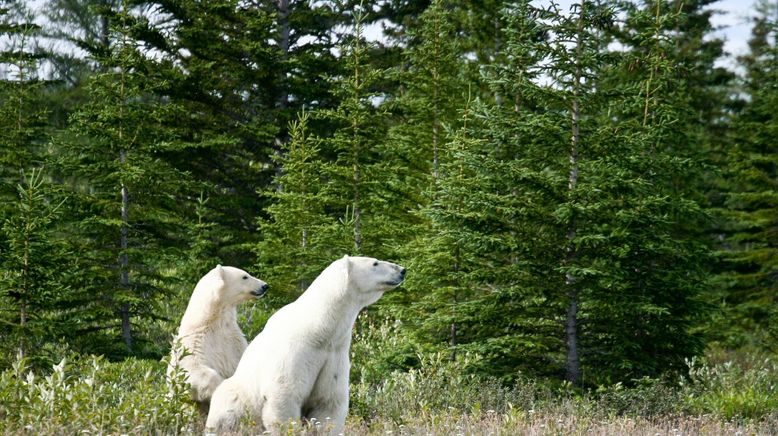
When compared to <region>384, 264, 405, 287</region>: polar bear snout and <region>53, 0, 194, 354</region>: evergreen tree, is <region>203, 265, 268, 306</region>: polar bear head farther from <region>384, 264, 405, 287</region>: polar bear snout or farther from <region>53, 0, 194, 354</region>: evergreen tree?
<region>53, 0, 194, 354</region>: evergreen tree

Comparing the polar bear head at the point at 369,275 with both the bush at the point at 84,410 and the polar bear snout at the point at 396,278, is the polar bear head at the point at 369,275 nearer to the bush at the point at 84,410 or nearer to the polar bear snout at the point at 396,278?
the polar bear snout at the point at 396,278

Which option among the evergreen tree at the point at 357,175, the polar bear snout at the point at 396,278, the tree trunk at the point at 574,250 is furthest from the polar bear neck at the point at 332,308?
the evergreen tree at the point at 357,175

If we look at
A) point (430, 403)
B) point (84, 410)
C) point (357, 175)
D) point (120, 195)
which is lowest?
point (430, 403)

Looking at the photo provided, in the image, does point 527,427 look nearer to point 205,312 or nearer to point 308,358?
point 308,358

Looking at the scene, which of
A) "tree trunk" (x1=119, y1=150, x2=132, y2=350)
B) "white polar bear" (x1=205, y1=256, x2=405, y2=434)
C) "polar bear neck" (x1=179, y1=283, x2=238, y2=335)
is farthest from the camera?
"tree trunk" (x1=119, y1=150, x2=132, y2=350)

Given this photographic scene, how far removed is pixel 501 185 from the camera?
32.3 ft

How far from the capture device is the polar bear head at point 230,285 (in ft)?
21.0

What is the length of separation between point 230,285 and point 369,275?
140 cm

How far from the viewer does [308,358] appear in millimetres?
5469

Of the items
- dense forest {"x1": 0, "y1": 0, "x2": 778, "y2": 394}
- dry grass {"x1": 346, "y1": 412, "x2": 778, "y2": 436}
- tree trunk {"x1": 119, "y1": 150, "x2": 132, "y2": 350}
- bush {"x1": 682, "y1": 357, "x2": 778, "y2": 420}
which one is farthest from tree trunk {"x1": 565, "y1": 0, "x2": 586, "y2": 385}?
tree trunk {"x1": 119, "y1": 150, "x2": 132, "y2": 350}

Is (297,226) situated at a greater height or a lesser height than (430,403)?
greater

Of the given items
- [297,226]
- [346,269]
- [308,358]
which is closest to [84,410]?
[308,358]

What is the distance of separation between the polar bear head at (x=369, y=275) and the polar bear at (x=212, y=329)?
48.1 inches

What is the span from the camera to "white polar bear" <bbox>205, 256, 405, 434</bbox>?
5.46 m
